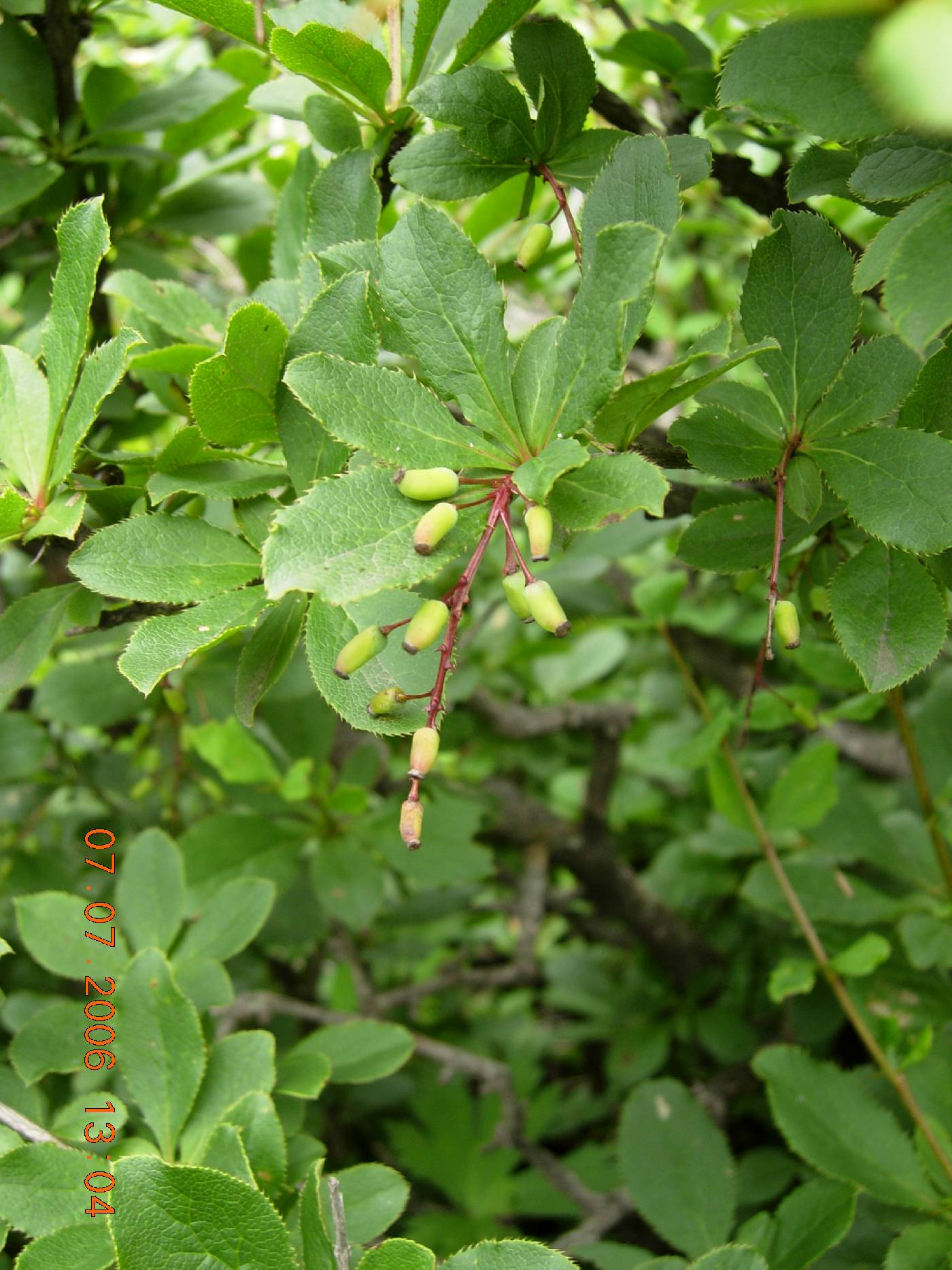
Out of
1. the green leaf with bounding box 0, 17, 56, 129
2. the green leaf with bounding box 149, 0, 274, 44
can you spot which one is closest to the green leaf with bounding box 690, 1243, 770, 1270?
the green leaf with bounding box 149, 0, 274, 44

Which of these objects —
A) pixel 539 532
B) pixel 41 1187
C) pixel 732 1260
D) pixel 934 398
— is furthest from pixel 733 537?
pixel 41 1187

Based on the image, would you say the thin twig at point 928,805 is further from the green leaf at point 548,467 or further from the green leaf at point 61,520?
the green leaf at point 61,520

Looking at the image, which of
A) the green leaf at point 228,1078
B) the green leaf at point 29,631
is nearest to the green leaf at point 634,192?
the green leaf at point 29,631

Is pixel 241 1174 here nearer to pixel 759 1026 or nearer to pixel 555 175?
pixel 555 175

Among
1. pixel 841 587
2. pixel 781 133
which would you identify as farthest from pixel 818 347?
pixel 781 133

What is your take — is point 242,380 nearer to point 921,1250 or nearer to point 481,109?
point 481,109

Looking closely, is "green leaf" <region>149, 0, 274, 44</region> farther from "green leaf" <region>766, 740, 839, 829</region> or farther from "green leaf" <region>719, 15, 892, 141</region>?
"green leaf" <region>766, 740, 839, 829</region>
